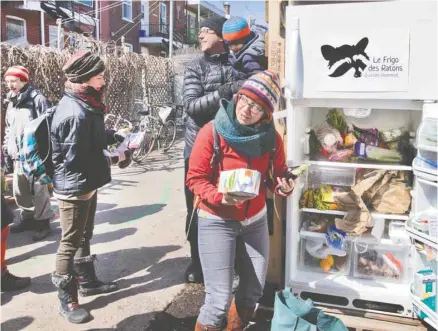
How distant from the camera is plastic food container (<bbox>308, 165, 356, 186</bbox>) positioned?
11.7ft

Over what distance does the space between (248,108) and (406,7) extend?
1252 millimetres

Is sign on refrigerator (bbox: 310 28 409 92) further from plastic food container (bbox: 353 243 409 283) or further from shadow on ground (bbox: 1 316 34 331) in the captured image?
shadow on ground (bbox: 1 316 34 331)

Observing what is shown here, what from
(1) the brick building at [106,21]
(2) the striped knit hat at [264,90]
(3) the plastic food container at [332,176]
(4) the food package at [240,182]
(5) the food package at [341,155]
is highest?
(1) the brick building at [106,21]

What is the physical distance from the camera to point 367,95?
289cm

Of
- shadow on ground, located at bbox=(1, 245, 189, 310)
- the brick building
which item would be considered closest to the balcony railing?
the brick building

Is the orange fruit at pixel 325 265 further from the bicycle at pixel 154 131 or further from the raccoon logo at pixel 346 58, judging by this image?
the bicycle at pixel 154 131

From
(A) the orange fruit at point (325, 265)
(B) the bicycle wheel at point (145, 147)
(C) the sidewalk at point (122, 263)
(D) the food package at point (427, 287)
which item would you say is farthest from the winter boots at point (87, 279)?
(B) the bicycle wheel at point (145, 147)

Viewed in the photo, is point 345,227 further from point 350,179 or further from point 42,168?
point 42,168

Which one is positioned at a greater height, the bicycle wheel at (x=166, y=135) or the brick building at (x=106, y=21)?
the brick building at (x=106, y=21)

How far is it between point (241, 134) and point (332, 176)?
1.54m

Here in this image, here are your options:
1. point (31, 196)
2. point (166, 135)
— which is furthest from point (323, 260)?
point (166, 135)

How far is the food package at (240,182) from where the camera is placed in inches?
86.1

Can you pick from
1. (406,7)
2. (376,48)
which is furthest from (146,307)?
(406,7)

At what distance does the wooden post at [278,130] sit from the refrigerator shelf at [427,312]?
3.13 ft
